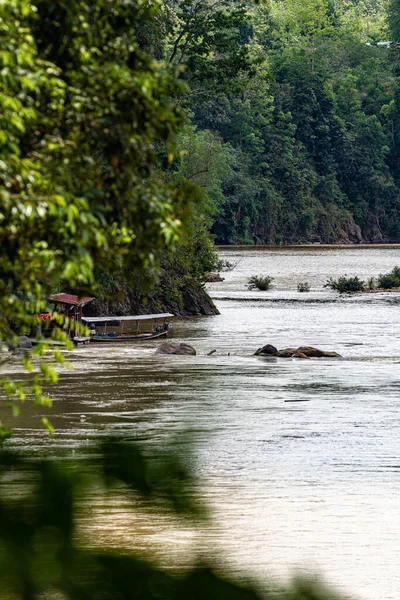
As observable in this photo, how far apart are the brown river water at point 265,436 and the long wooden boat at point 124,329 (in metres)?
0.80

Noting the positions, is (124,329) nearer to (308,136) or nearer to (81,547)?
(81,547)

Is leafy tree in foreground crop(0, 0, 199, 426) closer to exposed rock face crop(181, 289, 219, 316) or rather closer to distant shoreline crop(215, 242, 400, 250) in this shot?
exposed rock face crop(181, 289, 219, 316)

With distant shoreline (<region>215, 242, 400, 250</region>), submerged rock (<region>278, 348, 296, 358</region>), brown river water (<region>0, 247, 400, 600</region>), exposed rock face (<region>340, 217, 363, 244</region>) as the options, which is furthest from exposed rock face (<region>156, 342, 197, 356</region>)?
exposed rock face (<region>340, 217, 363, 244</region>)

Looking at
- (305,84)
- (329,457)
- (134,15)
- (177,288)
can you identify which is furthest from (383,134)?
(134,15)

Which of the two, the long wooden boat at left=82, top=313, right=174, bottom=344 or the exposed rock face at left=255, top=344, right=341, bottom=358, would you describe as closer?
the exposed rock face at left=255, top=344, right=341, bottom=358

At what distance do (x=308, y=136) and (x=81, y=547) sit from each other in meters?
136

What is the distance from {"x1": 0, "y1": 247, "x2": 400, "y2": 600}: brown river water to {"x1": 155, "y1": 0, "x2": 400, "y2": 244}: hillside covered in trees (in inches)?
3058

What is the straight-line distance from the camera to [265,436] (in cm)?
1977

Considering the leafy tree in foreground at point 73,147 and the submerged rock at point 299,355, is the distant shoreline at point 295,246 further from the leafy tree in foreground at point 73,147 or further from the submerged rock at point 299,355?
the leafy tree in foreground at point 73,147

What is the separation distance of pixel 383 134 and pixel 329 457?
132378 millimetres

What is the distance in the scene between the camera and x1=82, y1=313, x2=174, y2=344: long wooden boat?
35.7 metres

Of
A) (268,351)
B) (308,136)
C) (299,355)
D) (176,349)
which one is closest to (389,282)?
(268,351)

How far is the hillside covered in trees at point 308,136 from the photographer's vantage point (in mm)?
126812

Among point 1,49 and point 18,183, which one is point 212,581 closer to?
point 18,183
